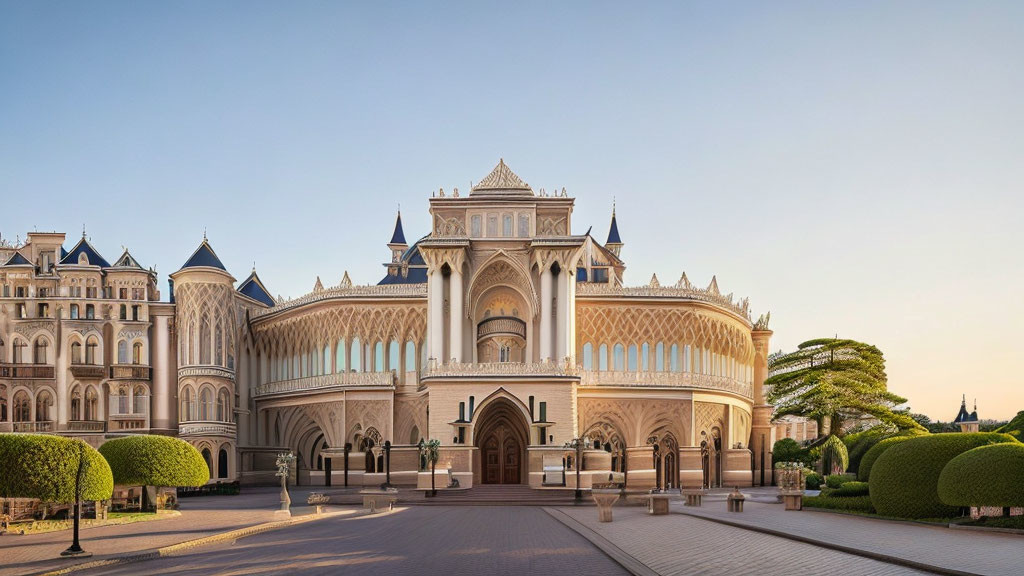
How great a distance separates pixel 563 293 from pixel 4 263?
124 ft

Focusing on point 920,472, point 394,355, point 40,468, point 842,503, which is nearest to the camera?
point 920,472

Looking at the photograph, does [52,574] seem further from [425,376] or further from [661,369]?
[661,369]

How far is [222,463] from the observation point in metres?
63.4

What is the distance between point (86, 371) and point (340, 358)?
16551mm

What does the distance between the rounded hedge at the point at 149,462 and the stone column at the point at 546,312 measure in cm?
2159

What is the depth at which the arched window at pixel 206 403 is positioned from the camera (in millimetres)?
62781

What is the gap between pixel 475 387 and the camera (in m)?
53.8

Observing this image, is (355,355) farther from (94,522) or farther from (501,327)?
(94,522)

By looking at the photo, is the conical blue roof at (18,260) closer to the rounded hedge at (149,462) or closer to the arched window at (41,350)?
the arched window at (41,350)

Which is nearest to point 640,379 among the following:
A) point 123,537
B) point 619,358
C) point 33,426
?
point 619,358

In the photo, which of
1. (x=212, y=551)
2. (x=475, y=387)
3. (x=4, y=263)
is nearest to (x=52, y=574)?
(x=212, y=551)

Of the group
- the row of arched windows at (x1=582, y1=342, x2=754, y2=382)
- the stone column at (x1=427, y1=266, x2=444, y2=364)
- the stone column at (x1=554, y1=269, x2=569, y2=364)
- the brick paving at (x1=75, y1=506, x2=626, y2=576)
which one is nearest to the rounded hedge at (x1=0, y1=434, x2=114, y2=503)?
the brick paving at (x1=75, y1=506, x2=626, y2=576)

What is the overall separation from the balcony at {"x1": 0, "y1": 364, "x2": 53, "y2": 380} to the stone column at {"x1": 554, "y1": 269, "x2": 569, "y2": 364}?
33.0 meters

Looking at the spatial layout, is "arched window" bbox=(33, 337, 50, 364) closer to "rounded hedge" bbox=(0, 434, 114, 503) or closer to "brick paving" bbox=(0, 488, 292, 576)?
"brick paving" bbox=(0, 488, 292, 576)
